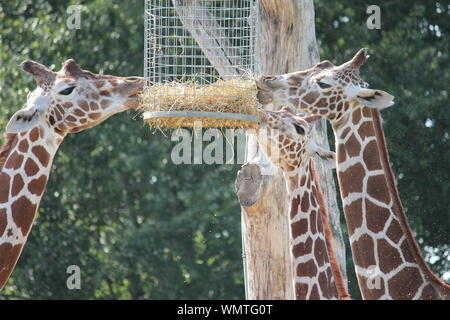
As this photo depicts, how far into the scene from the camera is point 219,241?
13797 mm

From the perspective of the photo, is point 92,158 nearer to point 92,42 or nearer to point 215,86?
point 92,42

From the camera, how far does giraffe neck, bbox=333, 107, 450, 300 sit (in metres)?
6.51

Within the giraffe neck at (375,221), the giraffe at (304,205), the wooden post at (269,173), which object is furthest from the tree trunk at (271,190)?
the giraffe neck at (375,221)

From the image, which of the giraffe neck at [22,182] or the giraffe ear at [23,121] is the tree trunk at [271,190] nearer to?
the giraffe neck at [22,182]

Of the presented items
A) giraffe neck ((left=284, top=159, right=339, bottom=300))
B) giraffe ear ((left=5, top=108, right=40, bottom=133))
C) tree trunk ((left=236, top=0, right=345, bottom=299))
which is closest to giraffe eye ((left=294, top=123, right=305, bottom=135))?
giraffe neck ((left=284, top=159, right=339, bottom=300))

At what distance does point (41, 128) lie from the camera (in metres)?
7.05

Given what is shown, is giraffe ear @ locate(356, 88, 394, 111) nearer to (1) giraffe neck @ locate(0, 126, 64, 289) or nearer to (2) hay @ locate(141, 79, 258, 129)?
(2) hay @ locate(141, 79, 258, 129)

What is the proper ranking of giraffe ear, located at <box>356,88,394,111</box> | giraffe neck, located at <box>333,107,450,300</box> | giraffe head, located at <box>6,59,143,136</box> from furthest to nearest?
giraffe head, located at <box>6,59,143,136</box> → giraffe ear, located at <box>356,88,394,111</box> → giraffe neck, located at <box>333,107,450,300</box>

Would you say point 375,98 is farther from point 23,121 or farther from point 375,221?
point 23,121

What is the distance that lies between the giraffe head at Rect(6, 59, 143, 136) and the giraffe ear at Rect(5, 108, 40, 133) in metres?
0.07

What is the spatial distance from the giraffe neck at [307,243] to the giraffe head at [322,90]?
0.56 metres
